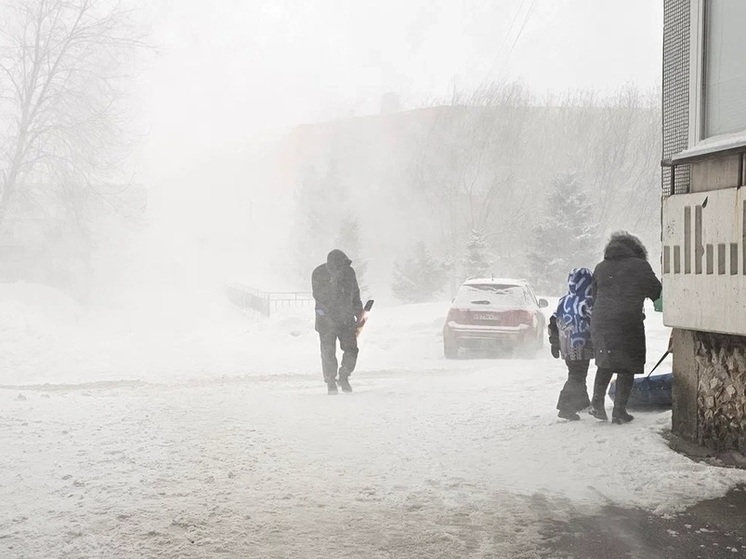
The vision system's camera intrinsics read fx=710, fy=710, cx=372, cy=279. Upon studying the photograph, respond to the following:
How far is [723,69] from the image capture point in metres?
4.99

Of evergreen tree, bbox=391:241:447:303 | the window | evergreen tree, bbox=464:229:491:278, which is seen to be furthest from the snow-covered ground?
evergreen tree, bbox=391:241:447:303

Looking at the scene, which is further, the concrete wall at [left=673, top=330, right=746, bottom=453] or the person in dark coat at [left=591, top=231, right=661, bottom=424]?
the person in dark coat at [left=591, top=231, right=661, bottom=424]

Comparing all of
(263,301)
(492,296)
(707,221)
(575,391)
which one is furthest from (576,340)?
(263,301)

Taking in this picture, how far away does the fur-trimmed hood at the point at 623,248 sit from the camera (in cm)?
604

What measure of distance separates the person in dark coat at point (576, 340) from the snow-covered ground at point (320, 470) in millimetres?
230

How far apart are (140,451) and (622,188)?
4461 cm

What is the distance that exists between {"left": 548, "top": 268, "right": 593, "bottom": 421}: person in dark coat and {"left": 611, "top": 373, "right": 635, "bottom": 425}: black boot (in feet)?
1.37

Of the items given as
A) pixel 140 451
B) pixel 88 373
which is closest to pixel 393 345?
pixel 88 373

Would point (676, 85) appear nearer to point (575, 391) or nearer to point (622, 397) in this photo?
point (622, 397)

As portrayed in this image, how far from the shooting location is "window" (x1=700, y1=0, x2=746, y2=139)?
4.82 metres

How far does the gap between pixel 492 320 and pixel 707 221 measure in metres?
8.34

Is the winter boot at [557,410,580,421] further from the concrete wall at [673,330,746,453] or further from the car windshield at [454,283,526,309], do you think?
the car windshield at [454,283,526,309]

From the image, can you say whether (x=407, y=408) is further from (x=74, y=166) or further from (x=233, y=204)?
(x=233, y=204)

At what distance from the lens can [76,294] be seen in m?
29.0
